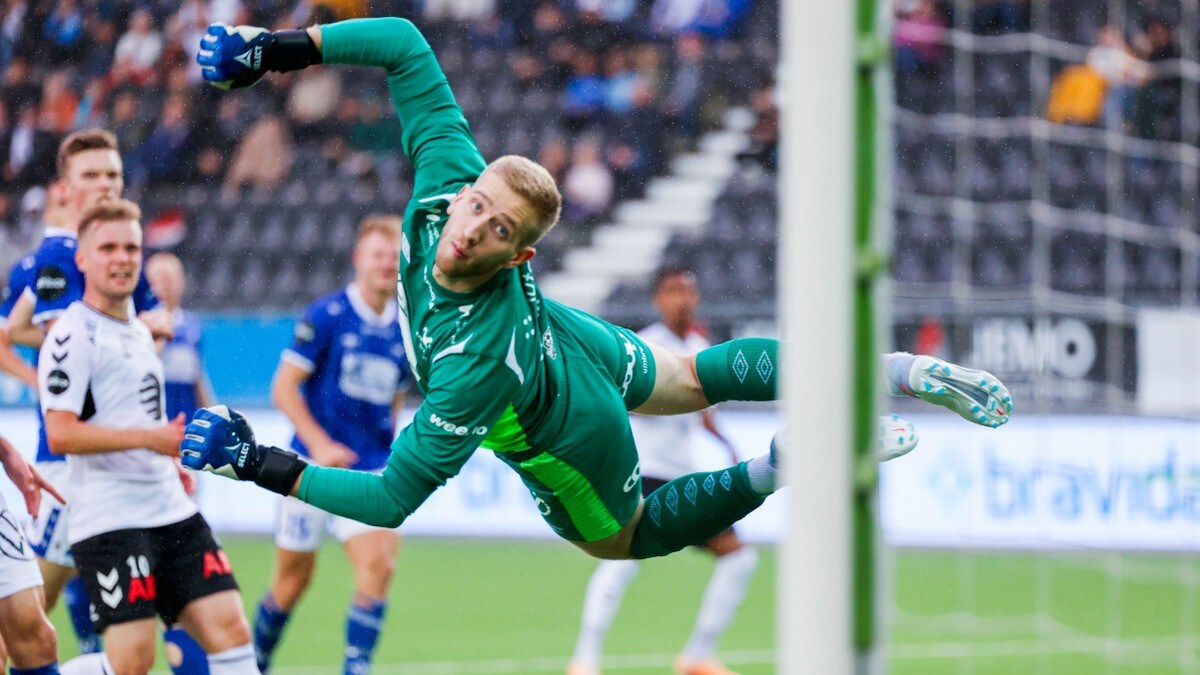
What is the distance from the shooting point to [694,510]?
461 cm

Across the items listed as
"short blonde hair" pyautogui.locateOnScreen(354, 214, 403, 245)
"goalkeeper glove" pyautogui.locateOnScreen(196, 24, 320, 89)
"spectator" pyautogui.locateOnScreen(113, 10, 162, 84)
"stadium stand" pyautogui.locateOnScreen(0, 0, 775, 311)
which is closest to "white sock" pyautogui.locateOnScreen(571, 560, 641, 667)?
"short blonde hair" pyautogui.locateOnScreen(354, 214, 403, 245)

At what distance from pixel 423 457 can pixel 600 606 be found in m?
3.34

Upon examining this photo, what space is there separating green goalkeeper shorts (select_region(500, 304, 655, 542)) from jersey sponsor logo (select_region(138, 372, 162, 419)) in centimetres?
136

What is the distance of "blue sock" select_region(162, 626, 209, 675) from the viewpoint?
5480 millimetres

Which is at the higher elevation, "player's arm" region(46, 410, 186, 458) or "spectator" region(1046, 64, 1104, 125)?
"spectator" region(1046, 64, 1104, 125)

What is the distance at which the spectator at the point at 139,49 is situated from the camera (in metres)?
15.1

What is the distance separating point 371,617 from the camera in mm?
5969

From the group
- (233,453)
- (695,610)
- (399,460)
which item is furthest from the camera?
(695,610)

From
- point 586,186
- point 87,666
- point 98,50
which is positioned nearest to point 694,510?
point 87,666

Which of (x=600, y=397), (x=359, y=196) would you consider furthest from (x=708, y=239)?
(x=600, y=397)

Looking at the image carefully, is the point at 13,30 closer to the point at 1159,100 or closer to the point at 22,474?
the point at 1159,100

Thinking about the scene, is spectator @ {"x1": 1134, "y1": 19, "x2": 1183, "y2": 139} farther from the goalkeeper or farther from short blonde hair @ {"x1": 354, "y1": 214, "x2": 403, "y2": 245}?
the goalkeeper

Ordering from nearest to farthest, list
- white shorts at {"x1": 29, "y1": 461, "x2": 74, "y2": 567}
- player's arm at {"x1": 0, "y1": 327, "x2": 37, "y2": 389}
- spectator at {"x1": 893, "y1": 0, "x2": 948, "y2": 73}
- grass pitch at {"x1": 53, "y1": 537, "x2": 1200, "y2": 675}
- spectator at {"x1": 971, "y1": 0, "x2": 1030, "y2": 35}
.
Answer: white shorts at {"x1": 29, "y1": 461, "x2": 74, "y2": 567}
player's arm at {"x1": 0, "y1": 327, "x2": 37, "y2": 389}
grass pitch at {"x1": 53, "y1": 537, "x2": 1200, "y2": 675}
spectator at {"x1": 893, "y1": 0, "x2": 948, "y2": 73}
spectator at {"x1": 971, "y1": 0, "x2": 1030, "y2": 35}

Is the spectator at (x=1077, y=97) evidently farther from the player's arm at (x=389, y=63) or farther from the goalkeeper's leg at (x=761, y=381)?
the player's arm at (x=389, y=63)
